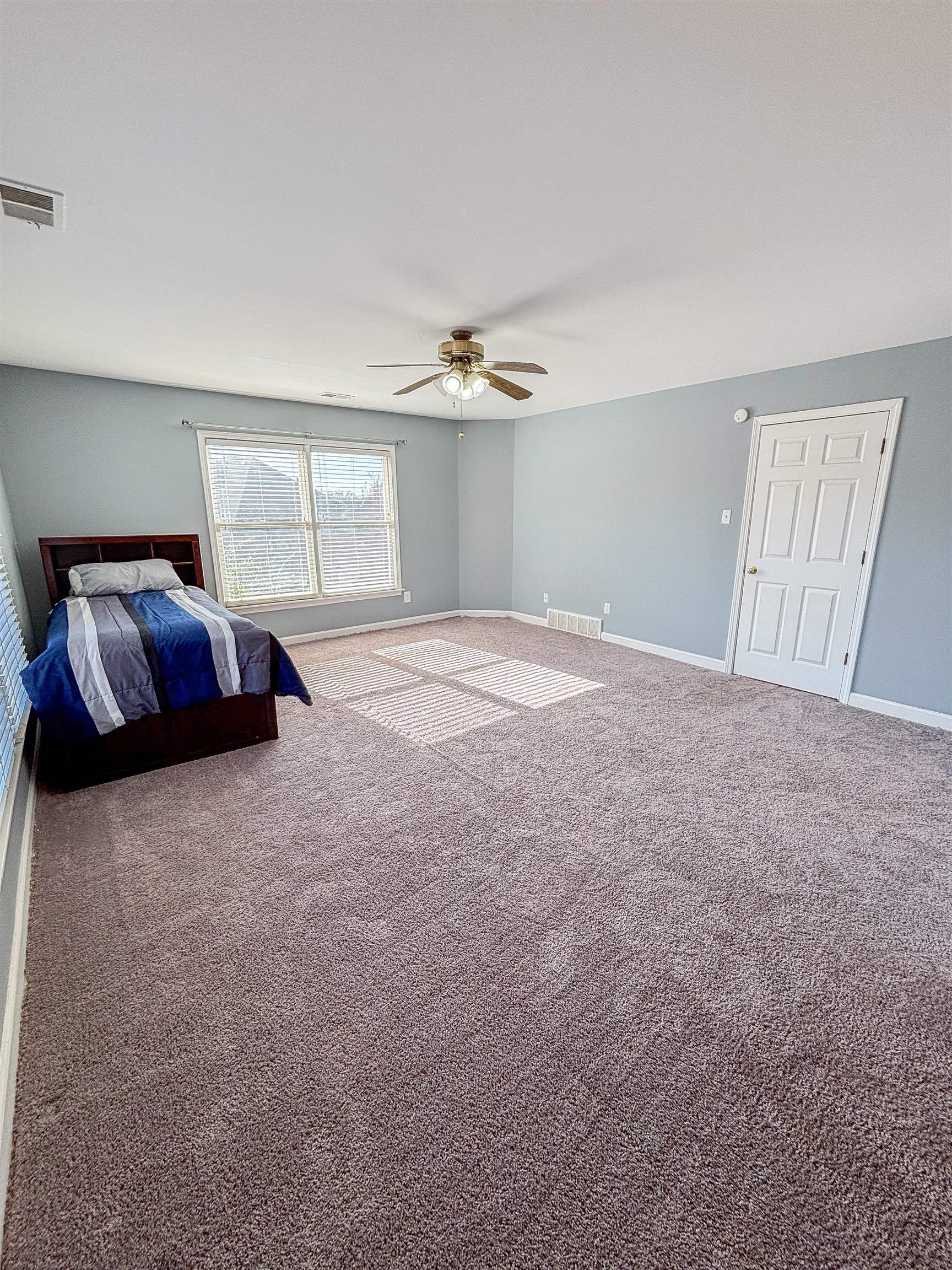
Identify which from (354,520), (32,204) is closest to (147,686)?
(32,204)

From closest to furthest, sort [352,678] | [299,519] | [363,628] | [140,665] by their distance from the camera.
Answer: [140,665], [352,678], [299,519], [363,628]

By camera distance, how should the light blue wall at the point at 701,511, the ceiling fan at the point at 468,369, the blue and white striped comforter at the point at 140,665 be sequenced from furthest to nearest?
the light blue wall at the point at 701,511 < the ceiling fan at the point at 468,369 < the blue and white striped comforter at the point at 140,665

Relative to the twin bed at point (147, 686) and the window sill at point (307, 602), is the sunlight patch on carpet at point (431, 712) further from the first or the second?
the window sill at point (307, 602)

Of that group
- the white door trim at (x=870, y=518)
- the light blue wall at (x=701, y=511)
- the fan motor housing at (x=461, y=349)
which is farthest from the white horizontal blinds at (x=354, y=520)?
the white door trim at (x=870, y=518)

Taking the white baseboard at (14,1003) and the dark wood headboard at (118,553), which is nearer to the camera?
the white baseboard at (14,1003)

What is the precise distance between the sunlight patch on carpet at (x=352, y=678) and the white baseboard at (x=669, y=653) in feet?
7.45

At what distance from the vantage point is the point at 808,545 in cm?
387

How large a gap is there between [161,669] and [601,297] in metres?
3.01

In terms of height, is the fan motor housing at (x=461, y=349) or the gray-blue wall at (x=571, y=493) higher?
the fan motor housing at (x=461, y=349)

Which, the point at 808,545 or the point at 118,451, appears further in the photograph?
the point at 118,451

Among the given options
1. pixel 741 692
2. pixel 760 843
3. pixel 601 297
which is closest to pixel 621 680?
pixel 741 692

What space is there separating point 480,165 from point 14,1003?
2.84 meters

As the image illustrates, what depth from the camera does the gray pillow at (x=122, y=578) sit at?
12.6ft

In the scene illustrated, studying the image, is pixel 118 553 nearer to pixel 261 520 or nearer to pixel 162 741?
pixel 261 520
